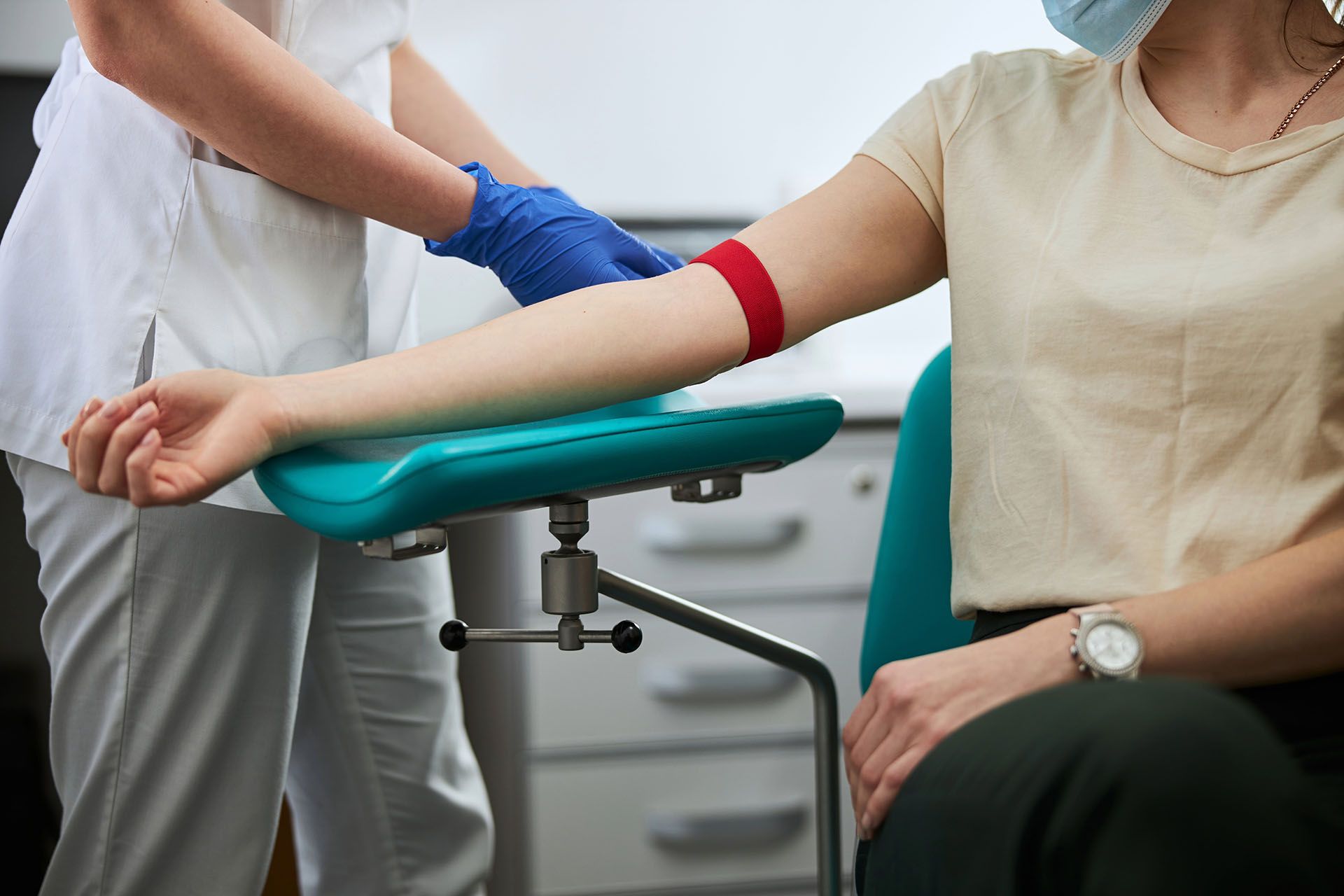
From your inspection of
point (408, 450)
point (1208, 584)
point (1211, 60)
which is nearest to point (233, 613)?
point (408, 450)

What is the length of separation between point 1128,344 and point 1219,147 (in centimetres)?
18

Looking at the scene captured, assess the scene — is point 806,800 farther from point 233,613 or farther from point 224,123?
point 224,123

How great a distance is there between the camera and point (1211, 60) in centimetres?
82

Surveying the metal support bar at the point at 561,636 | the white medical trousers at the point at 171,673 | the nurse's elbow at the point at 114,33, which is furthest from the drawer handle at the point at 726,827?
the nurse's elbow at the point at 114,33

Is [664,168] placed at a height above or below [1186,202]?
above

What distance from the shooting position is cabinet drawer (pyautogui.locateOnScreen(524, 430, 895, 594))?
1.47m

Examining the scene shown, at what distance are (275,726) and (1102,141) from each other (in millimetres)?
810

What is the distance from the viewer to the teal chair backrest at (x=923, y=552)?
97cm

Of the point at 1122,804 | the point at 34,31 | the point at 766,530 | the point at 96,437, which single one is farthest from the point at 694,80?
the point at 1122,804

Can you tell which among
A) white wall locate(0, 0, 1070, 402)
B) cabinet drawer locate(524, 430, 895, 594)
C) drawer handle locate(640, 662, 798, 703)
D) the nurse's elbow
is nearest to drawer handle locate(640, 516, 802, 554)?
cabinet drawer locate(524, 430, 895, 594)

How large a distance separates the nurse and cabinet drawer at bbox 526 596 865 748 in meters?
0.61

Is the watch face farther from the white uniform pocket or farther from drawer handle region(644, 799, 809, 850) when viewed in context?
drawer handle region(644, 799, 809, 850)

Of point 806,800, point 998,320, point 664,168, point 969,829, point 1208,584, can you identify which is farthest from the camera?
point 664,168

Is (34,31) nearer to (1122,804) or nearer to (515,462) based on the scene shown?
(515,462)
